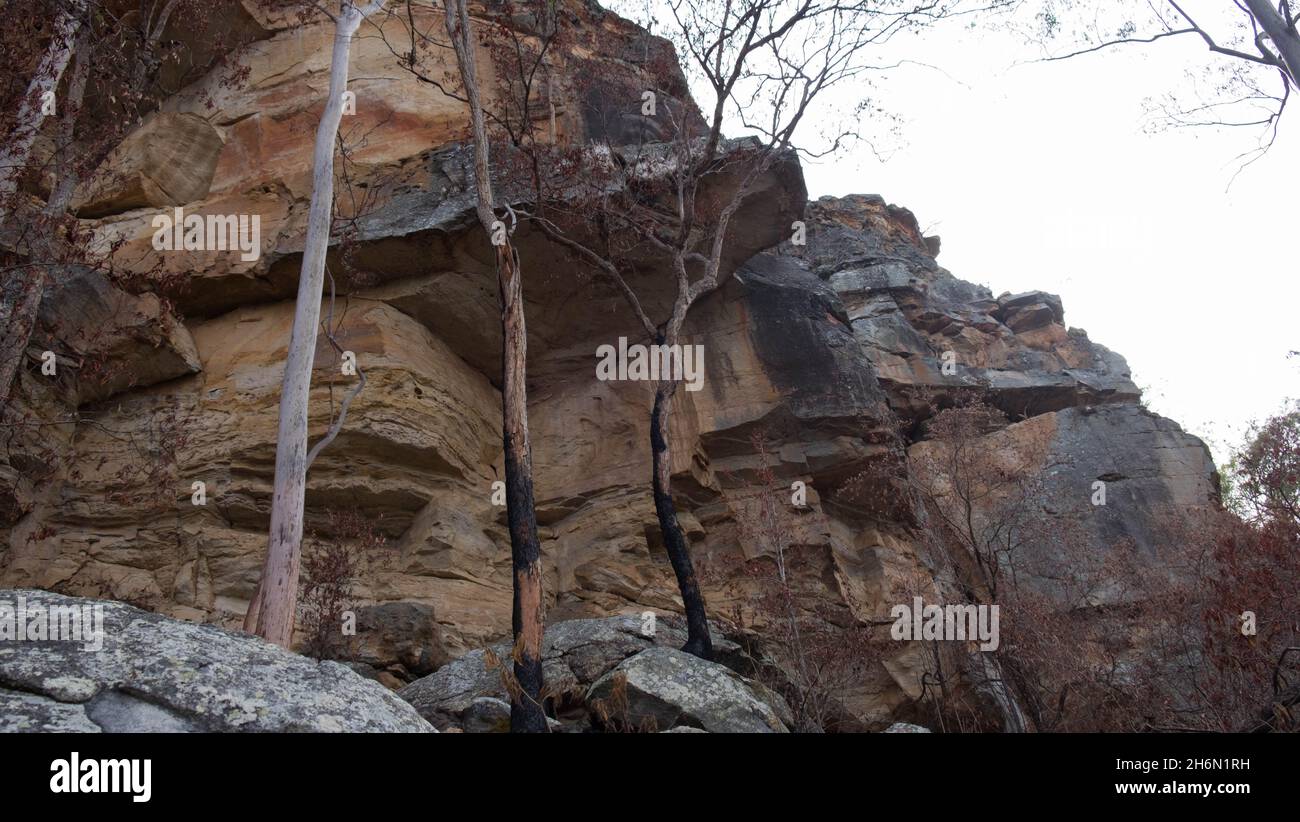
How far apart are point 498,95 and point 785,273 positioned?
7220 mm

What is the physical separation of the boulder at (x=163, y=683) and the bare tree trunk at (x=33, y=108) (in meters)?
7.72

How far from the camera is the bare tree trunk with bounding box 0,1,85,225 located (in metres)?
11.7

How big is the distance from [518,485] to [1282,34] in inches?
423

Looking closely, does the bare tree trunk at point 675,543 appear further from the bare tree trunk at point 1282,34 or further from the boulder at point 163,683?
the bare tree trunk at point 1282,34

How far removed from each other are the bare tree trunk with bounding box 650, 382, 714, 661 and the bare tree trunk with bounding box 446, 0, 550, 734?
191 cm

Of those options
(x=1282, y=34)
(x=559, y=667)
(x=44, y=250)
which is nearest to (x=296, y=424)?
(x=44, y=250)

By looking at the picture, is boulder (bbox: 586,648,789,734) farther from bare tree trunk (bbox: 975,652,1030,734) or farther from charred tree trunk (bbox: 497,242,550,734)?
bare tree trunk (bbox: 975,652,1030,734)

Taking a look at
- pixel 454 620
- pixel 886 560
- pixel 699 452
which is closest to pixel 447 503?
pixel 454 620

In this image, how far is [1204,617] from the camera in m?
12.4

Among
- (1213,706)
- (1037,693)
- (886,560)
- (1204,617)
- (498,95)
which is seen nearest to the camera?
(1213,706)

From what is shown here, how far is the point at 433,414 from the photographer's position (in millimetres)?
16547

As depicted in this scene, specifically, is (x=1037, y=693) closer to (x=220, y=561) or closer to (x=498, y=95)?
(x=220, y=561)

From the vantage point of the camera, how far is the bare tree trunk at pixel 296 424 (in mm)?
10477

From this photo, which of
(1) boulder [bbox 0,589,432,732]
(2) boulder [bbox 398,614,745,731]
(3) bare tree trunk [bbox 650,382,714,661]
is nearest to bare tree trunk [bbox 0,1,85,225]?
(1) boulder [bbox 0,589,432,732]
